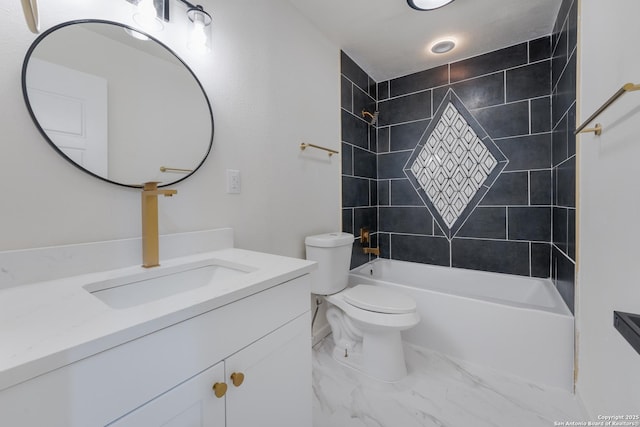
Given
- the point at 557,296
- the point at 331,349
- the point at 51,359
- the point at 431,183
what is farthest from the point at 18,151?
the point at 557,296

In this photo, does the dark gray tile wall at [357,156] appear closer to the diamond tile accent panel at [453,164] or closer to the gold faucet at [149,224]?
the diamond tile accent panel at [453,164]

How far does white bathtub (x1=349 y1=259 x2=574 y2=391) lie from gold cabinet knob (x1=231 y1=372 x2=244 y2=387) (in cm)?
151

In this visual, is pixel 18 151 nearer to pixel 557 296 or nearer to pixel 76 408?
pixel 76 408

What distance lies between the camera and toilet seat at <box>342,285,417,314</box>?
1517 mm

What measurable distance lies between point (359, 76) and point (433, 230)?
160 centimetres

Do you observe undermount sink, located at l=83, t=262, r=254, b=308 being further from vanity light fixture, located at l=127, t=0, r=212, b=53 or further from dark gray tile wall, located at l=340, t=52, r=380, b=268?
dark gray tile wall, located at l=340, t=52, r=380, b=268

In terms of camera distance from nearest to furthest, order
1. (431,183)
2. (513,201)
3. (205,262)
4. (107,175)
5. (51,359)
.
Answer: (51,359) → (107,175) → (205,262) → (513,201) → (431,183)

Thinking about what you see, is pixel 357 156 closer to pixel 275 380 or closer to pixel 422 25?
pixel 422 25

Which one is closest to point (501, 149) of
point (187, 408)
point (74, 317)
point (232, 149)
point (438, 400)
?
point (438, 400)

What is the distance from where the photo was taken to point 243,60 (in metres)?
1.40

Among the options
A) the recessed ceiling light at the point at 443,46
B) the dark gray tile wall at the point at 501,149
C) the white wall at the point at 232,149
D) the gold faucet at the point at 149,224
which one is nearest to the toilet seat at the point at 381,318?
Answer: the white wall at the point at 232,149

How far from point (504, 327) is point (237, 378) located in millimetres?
1655

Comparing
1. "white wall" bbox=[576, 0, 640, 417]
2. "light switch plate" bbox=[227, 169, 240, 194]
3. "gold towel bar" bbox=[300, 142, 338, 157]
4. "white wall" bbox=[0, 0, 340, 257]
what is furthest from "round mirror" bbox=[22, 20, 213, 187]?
"white wall" bbox=[576, 0, 640, 417]

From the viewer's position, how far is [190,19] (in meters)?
1.15
